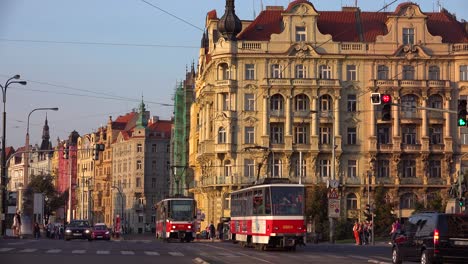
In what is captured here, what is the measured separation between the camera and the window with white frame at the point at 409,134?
91.2 meters

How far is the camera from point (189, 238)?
6656 cm

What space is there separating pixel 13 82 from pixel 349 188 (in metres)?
36.0

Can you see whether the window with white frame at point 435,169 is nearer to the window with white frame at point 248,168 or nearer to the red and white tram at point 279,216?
the window with white frame at point 248,168

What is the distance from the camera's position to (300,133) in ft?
299

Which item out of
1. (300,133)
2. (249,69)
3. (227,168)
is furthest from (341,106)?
(227,168)

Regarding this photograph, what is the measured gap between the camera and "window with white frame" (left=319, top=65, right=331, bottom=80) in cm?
9056

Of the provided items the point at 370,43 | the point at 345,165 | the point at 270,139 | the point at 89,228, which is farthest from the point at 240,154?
the point at 89,228

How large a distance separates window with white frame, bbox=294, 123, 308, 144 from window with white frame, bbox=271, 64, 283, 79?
484cm

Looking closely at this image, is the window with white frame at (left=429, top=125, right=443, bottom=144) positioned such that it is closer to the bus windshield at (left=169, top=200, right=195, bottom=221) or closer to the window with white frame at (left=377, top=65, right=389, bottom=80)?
the window with white frame at (left=377, top=65, right=389, bottom=80)

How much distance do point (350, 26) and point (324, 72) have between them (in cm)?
678

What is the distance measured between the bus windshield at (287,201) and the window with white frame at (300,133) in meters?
45.7

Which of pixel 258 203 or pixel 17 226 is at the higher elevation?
pixel 258 203

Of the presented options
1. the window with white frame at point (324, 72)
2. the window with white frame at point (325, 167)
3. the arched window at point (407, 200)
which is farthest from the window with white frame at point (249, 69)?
the arched window at point (407, 200)

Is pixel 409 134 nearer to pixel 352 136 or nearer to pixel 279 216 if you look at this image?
pixel 352 136
